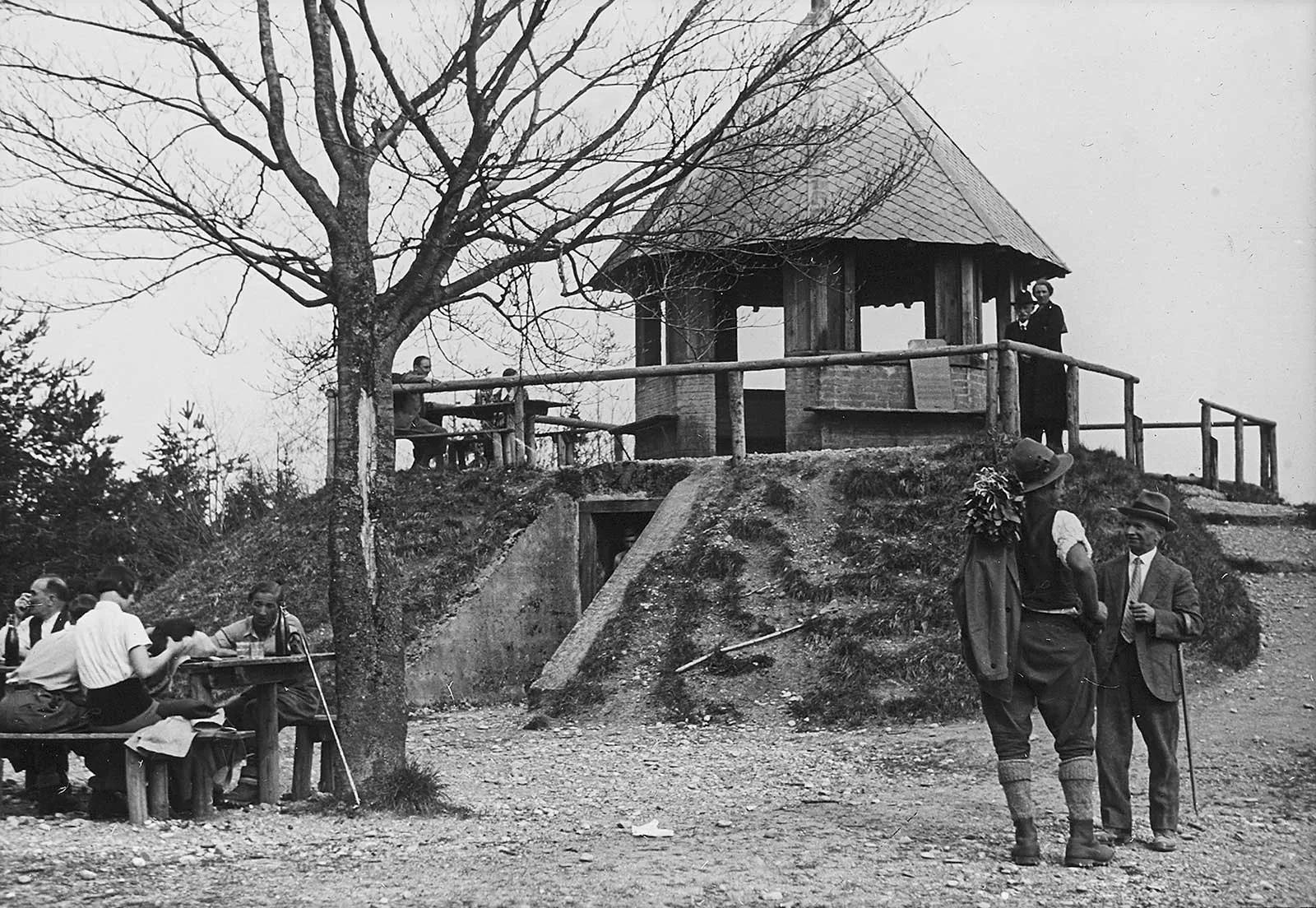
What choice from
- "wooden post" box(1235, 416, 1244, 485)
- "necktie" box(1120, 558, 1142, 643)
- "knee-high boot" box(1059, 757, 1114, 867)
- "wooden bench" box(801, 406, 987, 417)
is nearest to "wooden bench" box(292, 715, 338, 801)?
"knee-high boot" box(1059, 757, 1114, 867)

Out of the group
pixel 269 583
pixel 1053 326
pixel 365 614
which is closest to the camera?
pixel 365 614

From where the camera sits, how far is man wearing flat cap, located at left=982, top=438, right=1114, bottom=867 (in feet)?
22.9

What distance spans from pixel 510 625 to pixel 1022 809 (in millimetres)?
9278

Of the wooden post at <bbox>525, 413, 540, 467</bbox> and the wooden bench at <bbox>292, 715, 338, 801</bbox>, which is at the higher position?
the wooden post at <bbox>525, 413, 540, 467</bbox>

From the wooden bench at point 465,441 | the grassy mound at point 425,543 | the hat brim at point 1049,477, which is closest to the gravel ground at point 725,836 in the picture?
the hat brim at point 1049,477

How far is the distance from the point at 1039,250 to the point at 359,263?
1227 cm

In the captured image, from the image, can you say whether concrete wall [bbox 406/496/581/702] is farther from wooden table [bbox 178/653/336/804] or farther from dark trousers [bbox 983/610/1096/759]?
dark trousers [bbox 983/610/1096/759]

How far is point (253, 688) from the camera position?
9836 mm

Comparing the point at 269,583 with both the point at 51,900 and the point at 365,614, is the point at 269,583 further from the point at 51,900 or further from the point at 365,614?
the point at 51,900

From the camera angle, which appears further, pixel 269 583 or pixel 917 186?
pixel 917 186

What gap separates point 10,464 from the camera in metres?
42.4

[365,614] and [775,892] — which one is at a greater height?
[365,614]

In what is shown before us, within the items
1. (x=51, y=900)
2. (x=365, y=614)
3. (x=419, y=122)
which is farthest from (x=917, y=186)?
(x=51, y=900)

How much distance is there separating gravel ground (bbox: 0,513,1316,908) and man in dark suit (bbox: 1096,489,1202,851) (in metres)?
0.24
